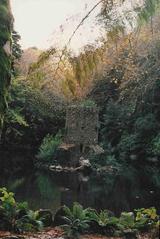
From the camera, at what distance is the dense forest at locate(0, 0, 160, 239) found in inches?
294

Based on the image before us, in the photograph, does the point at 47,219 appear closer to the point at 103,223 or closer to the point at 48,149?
the point at 103,223

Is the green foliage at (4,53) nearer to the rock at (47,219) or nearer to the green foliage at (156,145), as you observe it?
the rock at (47,219)

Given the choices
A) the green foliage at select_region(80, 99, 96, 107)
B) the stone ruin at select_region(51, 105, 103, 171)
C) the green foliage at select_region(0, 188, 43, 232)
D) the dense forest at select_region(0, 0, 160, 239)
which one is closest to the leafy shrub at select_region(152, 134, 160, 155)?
the dense forest at select_region(0, 0, 160, 239)

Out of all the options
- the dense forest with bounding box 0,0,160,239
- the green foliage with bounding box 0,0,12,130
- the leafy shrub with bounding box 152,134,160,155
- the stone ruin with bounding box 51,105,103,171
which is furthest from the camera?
the leafy shrub with bounding box 152,134,160,155

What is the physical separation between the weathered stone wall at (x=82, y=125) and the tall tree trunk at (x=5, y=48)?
20.9 metres

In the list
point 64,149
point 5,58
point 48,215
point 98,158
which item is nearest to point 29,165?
point 64,149

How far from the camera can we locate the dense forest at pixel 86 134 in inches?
294

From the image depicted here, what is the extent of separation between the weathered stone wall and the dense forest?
6cm

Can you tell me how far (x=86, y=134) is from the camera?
27.1 metres

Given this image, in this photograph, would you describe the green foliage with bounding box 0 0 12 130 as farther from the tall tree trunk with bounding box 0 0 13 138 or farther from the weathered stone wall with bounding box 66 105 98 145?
the weathered stone wall with bounding box 66 105 98 145

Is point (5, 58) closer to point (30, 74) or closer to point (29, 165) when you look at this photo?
point (30, 74)

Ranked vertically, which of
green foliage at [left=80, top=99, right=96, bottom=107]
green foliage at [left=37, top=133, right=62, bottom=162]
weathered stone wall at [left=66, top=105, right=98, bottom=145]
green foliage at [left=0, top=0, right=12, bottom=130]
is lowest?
green foliage at [left=0, top=0, right=12, bottom=130]

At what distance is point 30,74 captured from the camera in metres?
7.51

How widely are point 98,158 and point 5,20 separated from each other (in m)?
20.8
